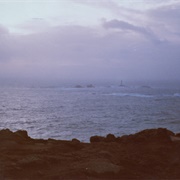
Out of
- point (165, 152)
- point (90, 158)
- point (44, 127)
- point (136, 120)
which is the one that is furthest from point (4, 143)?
point (136, 120)

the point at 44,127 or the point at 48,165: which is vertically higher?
the point at 48,165

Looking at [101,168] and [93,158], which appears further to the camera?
[93,158]

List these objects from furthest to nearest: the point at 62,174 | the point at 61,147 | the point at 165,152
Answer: the point at 61,147
the point at 165,152
the point at 62,174

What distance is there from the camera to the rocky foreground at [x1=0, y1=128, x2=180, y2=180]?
6246 millimetres

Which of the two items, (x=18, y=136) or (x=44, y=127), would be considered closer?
(x=18, y=136)

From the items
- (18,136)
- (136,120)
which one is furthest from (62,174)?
(136,120)

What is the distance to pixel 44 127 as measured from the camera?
95.4 feet

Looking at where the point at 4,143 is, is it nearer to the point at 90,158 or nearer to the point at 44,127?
the point at 90,158

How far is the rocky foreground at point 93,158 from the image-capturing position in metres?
6.25

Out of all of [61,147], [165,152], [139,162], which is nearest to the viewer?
[139,162]

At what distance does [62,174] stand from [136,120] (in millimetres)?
29072

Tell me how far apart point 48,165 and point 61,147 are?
4.88 ft

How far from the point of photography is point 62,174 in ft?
20.1

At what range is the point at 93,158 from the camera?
23.2 feet
